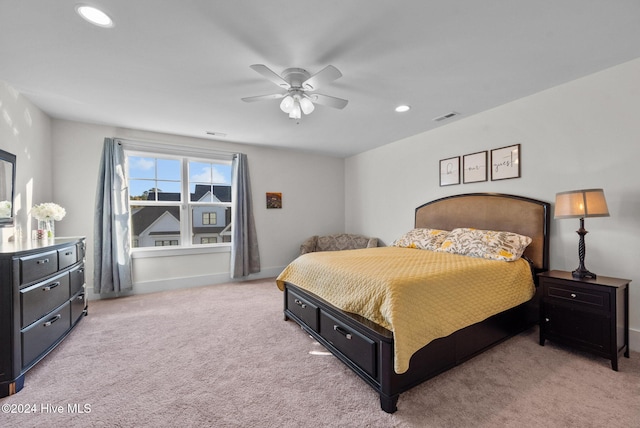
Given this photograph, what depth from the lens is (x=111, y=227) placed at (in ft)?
12.3

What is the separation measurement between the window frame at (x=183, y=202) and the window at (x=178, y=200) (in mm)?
13

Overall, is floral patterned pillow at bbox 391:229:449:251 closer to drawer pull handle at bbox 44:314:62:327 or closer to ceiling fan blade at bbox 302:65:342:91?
ceiling fan blade at bbox 302:65:342:91

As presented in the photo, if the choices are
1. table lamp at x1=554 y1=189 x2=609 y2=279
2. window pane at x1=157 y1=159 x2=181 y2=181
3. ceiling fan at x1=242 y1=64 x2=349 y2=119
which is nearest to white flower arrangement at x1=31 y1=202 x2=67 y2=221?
window pane at x1=157 y1=159 x2=181 y2=181

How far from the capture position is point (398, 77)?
2.45 metres

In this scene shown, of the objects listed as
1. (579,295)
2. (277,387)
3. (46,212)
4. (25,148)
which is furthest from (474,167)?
(25,148)

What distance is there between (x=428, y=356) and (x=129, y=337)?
2724mm

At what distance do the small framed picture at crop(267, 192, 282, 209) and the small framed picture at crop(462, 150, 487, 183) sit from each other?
3.14 meters

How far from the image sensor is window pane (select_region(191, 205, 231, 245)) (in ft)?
14.8

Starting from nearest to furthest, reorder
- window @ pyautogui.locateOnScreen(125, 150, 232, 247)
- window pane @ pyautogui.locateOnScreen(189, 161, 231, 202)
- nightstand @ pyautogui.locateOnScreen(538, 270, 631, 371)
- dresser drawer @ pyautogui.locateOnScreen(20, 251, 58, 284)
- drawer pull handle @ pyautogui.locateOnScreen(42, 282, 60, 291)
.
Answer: dresser drawer @ pyautogui.locateOnScreen(20, 251, 58, 284)
nightstand @ pyautogui.locateOnScreen(538, 270, 631, 371)
drawer pull handle @ pyautogui.locateOnScreen(42, 282, 60, 291)
window @ pyautogui.locateOnScreen(125, 150, 232, 247)
window pane @ pyautogui.locateOnScreen(189, 161, 231, 202)

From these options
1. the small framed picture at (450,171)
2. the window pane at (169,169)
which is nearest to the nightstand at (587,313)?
the small framed picture at (450,171)

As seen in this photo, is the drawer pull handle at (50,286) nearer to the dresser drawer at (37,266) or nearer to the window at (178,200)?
the dresser drawer at (37,266)

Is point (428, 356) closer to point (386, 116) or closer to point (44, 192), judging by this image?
point (386, 116)

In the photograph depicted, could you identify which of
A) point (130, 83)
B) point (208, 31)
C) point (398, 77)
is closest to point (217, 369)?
point (208, 31)

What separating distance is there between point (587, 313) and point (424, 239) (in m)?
1.57
